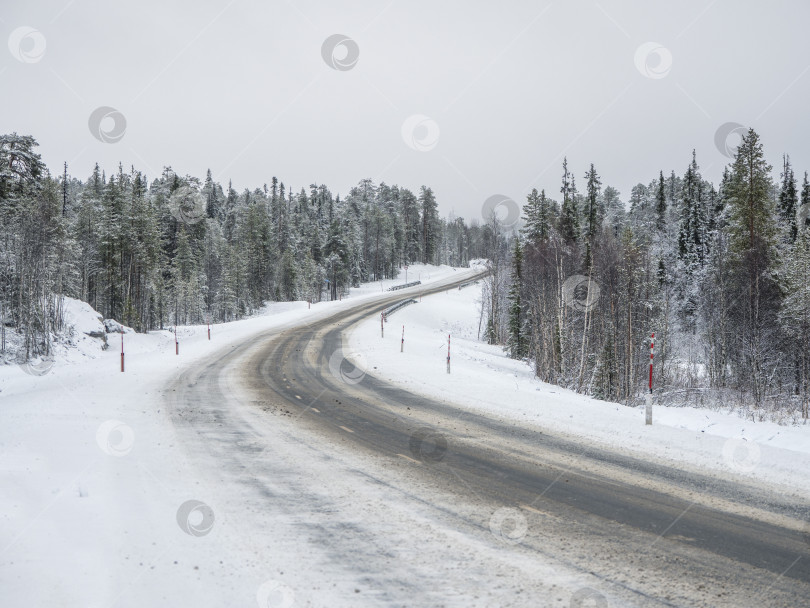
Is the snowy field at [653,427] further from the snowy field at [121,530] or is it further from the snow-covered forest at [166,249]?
the snow-covered forest at [166,249]

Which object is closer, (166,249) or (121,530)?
(121,530)

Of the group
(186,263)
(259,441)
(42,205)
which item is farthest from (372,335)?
(186,263)

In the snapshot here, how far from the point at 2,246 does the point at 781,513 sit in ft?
99.3

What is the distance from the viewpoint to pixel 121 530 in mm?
4906

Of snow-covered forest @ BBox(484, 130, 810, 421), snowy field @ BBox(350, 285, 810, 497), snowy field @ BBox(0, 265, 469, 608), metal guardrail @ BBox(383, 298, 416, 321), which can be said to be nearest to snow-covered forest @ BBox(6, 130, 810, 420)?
snow-covered forest @ BBox(484, 130, 810, 421)

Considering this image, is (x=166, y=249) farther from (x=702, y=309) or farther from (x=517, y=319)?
(x=702, y=309)

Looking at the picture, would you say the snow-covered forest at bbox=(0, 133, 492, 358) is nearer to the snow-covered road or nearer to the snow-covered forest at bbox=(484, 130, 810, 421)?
the snow-covered road

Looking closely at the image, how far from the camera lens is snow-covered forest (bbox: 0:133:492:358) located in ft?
76.2

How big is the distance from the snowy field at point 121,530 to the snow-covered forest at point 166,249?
1737cm

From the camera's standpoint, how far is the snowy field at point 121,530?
152 inches

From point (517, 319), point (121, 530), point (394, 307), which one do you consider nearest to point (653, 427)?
point (121, 530)

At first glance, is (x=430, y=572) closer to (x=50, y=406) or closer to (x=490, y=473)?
(x=490, y=473)

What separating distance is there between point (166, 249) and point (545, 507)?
64933mm

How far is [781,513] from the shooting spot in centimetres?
566
